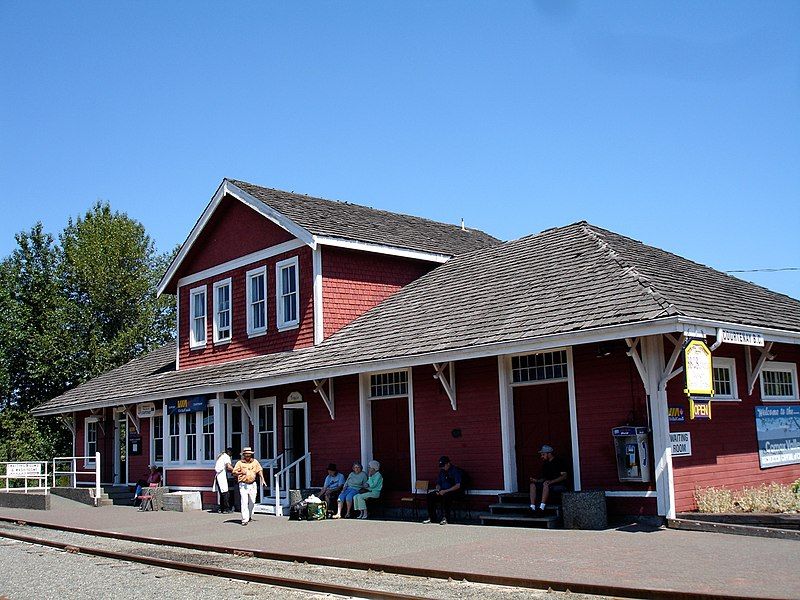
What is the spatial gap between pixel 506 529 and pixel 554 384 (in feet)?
8.35

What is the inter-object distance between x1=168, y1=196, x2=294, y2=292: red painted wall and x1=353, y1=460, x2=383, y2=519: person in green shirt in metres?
6.71

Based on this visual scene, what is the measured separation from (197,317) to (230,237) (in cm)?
282

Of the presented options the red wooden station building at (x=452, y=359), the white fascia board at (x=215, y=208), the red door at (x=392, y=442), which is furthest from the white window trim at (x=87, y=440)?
the red door at (x=392, y=442)

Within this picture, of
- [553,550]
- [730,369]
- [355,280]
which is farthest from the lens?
[355,280]

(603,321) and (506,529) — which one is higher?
(603,321)

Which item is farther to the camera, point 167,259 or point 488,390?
point 167,259

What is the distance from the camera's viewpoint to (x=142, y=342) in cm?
4641

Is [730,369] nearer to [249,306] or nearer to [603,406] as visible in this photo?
[603,406]

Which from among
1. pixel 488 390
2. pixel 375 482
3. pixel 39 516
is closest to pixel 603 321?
pixel 488 390

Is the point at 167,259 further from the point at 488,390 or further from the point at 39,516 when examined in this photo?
the point at 488,390

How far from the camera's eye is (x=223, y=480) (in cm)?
2064

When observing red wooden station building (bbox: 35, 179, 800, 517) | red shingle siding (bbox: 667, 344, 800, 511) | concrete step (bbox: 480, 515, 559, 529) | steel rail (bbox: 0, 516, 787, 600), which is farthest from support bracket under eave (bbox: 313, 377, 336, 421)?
red shingle siding (bbox: 667, 344, 800, 511)

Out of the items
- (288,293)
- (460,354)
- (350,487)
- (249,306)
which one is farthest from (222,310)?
(460,354)

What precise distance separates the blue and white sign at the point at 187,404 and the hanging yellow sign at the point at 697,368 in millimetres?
13152
